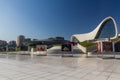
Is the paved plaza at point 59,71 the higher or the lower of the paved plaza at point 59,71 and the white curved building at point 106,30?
the lower

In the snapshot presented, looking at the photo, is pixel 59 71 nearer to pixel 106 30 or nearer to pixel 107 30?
pixel 107 30

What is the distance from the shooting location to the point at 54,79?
293 inches

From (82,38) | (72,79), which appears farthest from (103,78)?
(82,38)

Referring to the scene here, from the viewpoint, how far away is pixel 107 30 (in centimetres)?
9181

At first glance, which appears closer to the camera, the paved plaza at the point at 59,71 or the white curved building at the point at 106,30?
the paved plaza at the point at 59,71

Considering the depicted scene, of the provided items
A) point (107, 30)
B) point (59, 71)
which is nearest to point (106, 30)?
point (107, 30)

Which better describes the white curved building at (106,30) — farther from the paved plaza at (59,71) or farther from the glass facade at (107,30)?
the paved plaza at (59,71)

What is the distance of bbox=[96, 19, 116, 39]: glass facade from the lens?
291 feet

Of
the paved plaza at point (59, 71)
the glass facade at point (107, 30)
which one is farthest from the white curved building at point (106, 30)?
the paved plaza at point (59, 71)

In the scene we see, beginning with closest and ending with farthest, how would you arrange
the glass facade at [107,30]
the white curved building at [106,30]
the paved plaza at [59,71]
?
the paved plaza at [59,71]
the white curved building at [106,30]
the glass facade at [107,30]

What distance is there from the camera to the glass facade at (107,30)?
3494 inches

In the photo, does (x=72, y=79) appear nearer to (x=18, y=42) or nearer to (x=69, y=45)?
(x=69, y=45)

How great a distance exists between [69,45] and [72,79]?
805 inches

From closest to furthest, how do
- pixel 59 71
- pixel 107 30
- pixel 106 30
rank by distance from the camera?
pixel 59 71 → pixel 107 30 → pixel 106 30
